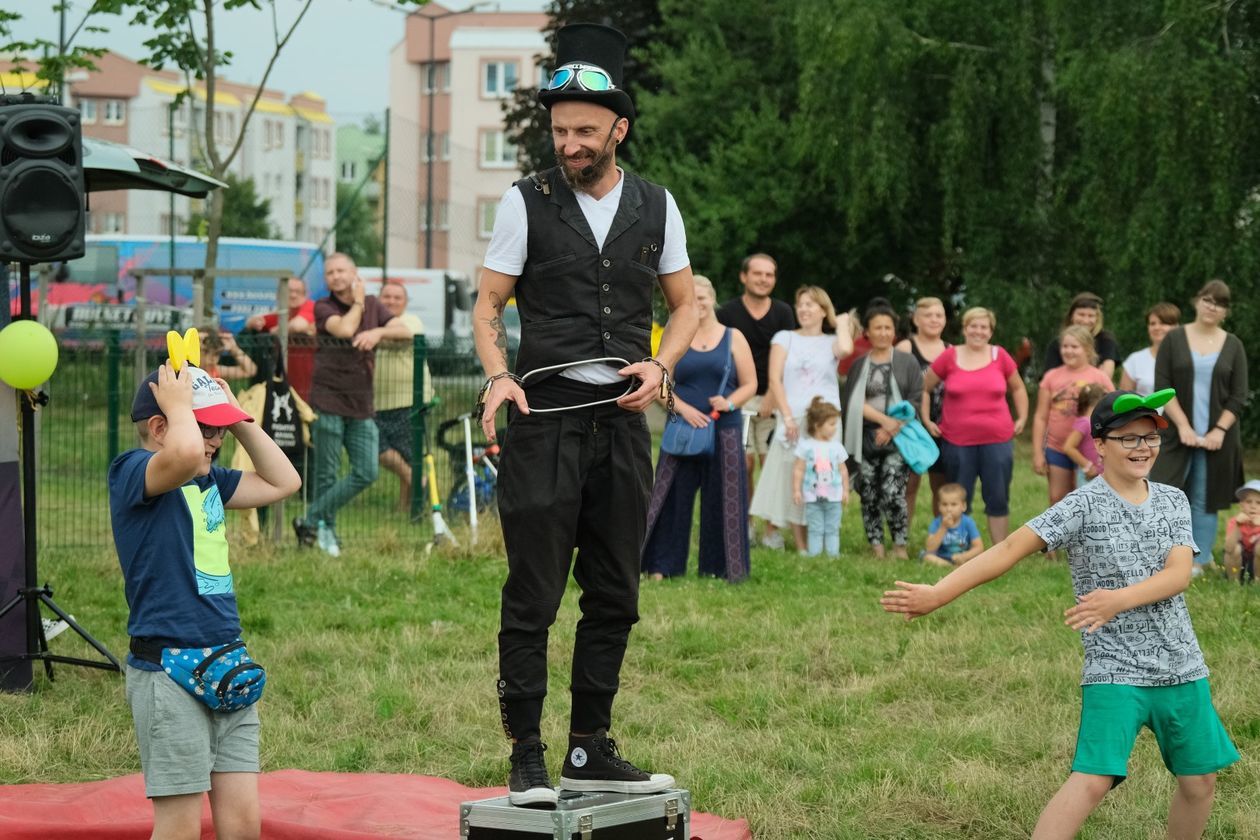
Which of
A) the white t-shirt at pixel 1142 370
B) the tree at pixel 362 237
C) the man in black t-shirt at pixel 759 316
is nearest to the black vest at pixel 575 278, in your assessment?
the man in black t-shirt at pixel 759 316

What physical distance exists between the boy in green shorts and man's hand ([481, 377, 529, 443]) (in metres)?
1.28

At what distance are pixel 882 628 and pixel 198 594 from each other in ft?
16.9

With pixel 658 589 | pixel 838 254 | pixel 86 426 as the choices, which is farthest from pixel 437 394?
pixel 838 254

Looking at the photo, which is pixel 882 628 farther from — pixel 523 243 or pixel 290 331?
pixel 290 331

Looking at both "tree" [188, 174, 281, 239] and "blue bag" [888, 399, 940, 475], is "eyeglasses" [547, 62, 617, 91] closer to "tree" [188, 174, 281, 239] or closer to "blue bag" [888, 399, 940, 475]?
"blue bag" [888, 399, 940, 475]

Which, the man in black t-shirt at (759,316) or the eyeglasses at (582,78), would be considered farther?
the man in black t-shirt at (759,316)

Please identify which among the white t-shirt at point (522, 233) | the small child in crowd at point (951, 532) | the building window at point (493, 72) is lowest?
the small child in crowd at point (951, 532)

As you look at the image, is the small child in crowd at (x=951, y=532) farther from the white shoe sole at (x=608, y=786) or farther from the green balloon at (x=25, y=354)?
the white shoe sole at (x=608, y=786)

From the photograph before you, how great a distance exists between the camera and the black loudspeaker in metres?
7.07

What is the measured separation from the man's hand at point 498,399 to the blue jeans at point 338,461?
23.1 ft

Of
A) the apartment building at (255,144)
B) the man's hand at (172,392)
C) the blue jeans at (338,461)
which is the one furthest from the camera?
the apartment building at (255,144)

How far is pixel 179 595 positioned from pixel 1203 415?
7.92m

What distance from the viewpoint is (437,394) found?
12938 mm

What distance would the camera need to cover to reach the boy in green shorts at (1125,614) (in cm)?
491
